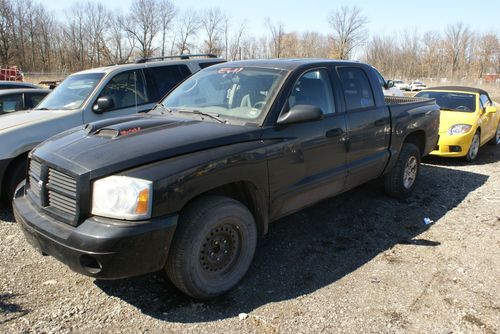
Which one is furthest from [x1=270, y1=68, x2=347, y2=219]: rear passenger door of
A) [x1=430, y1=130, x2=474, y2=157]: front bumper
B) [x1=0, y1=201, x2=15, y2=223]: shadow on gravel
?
[x1=430, y1=130, x2=474, y2=157]: front bumper

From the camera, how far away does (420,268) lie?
3.82 meters

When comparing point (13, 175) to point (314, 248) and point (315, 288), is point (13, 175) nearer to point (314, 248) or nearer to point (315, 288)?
point (314, 248)

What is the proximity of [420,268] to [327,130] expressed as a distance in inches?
61.5

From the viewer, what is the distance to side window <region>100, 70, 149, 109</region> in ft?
20.2

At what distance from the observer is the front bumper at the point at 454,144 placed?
8047 mm

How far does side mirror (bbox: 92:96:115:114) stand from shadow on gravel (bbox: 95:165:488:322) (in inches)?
113

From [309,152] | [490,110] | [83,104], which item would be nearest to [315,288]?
[309,152]

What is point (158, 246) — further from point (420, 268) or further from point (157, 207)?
point (420, 268)

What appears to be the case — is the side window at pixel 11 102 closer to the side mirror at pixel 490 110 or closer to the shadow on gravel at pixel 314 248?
the shadow on gravel at pixel 314 248

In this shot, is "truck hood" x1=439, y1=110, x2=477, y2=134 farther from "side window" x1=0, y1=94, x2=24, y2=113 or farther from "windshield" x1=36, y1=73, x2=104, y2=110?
"side window" x1=0, y1=94, x2=24, y2=113

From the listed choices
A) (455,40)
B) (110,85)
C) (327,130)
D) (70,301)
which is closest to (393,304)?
(327,130)

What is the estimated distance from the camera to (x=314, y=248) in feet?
13.8

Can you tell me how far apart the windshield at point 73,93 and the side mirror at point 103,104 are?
239mm

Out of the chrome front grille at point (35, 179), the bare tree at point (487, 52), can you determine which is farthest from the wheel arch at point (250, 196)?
the bare tree at point (487, 52)
